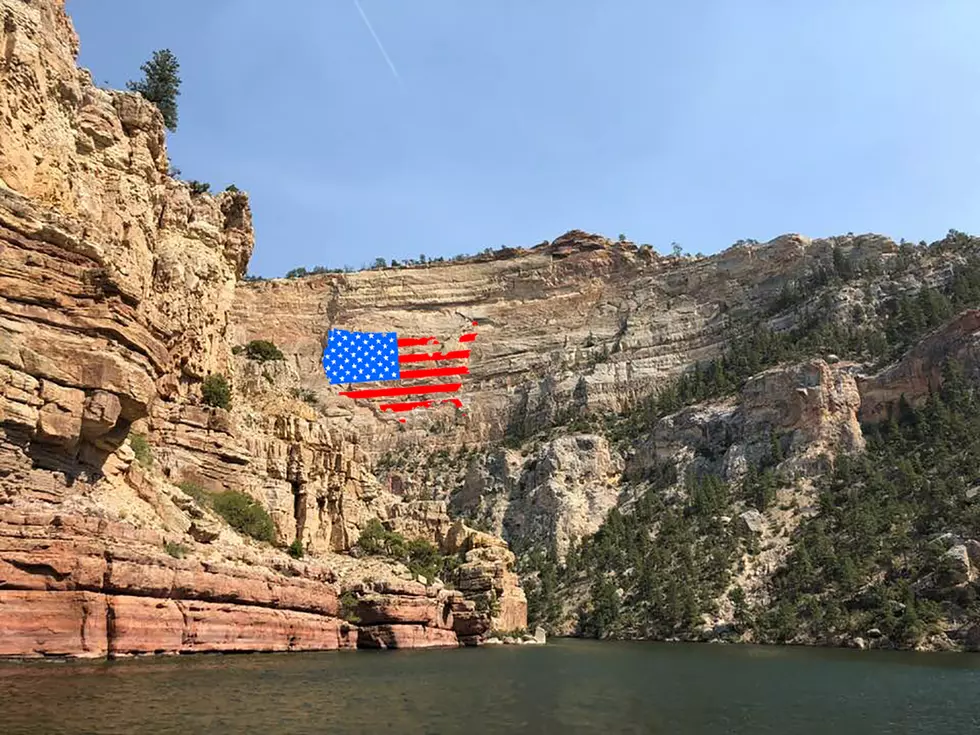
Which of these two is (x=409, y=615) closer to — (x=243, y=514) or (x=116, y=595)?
(x=243, y=514)

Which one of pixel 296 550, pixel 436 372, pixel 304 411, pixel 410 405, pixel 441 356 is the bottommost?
pixel 296 550

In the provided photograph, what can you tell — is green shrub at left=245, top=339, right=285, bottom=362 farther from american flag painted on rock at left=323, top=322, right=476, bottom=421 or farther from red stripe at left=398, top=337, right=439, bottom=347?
red stripe at left=398, top=337, right=439, bottom=347

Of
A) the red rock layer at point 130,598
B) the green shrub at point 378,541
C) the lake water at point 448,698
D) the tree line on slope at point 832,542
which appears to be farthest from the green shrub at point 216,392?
the tree line on slope at point 832,542

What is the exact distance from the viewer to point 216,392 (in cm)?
4894

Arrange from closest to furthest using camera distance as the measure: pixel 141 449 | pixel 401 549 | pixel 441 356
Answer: pixel 141 449 < pixel 401 549 < pixel 441 356

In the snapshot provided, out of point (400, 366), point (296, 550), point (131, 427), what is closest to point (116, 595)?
point (131, 427)

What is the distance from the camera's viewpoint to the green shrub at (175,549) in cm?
2950

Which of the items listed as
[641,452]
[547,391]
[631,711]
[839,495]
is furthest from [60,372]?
[547,391]

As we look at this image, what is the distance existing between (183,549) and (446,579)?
3542 centimetres

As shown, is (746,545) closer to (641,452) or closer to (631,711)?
(641,452)

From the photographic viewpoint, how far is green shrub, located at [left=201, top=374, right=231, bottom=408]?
48.6 m

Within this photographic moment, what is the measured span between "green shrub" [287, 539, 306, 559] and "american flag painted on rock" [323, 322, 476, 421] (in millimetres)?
76140

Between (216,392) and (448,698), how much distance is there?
1134 inches

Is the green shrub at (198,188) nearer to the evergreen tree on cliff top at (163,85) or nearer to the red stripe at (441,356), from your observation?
the evergreen tree on cliff top at (163,85)
